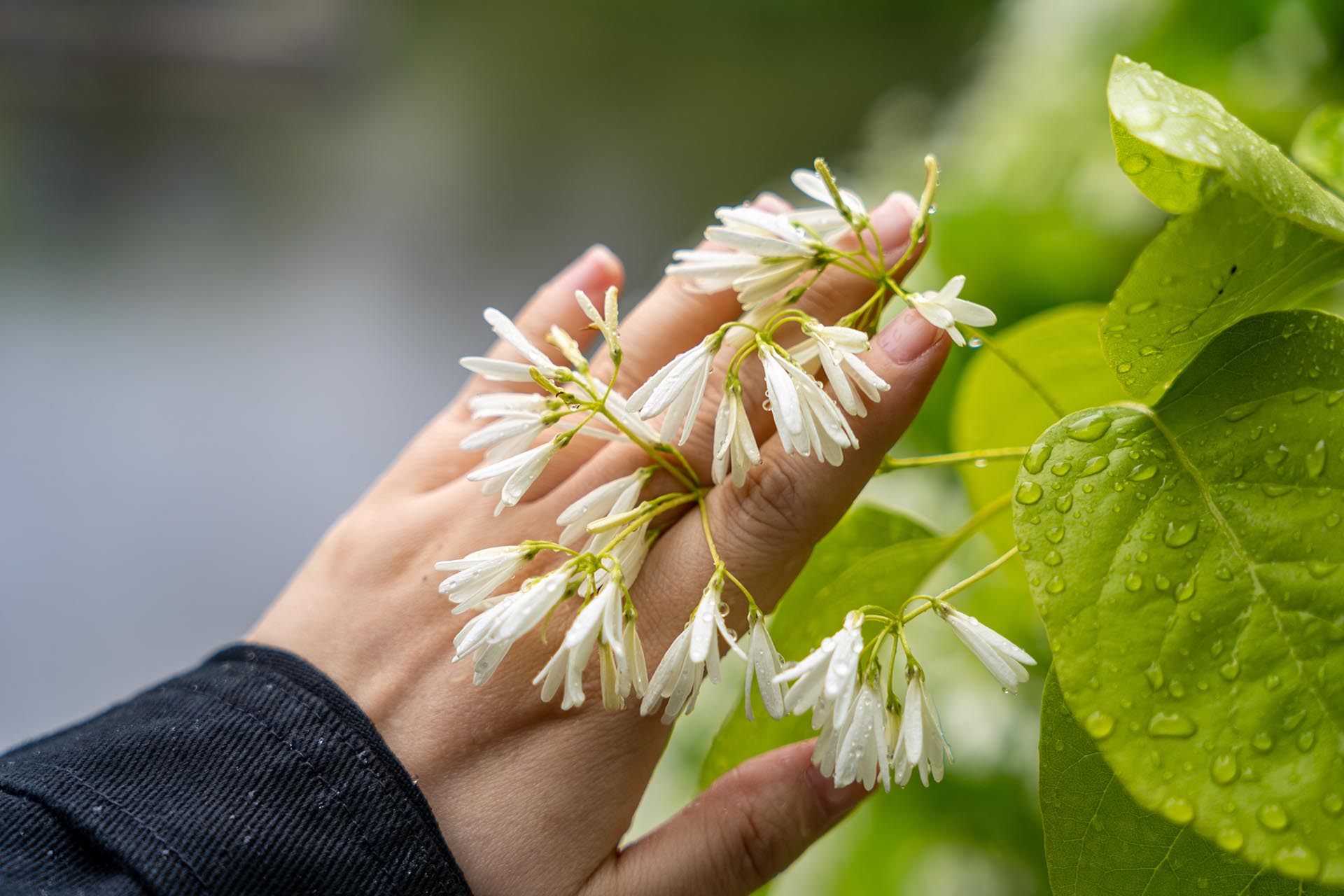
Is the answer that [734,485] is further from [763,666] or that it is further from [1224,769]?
[1224,769]

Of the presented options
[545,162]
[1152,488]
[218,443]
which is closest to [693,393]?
[1152,488]

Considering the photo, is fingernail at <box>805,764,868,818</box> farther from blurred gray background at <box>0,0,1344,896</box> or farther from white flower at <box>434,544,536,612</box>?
blurred gray background at <box>0,0,1344,896</box>

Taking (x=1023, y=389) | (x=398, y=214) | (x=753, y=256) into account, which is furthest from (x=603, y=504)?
(x=398, y=214)

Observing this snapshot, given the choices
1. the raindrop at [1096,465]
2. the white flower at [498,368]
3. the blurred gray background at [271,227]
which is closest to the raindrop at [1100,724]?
the raindrop at [1096,465]

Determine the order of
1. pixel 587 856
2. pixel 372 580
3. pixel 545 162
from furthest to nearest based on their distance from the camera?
pixel 545 162, pixel 372 580, pixel 587 856

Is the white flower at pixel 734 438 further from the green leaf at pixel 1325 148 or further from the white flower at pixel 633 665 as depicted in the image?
the green leaf at pixel 1325 148

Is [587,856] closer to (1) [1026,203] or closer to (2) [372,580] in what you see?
(2) [372,580]
